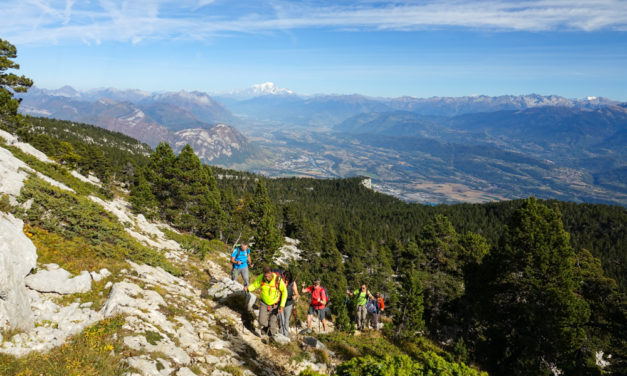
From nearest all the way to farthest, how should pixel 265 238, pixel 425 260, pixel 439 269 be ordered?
pixel 265 238 → pixel 425 260 → pixel 439 269

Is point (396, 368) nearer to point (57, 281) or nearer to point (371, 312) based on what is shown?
point (57, 281)

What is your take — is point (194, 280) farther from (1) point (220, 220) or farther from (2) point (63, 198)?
(1) point (220, 220)

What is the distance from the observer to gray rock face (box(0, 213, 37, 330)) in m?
7.14

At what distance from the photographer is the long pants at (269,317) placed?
38.4 ft

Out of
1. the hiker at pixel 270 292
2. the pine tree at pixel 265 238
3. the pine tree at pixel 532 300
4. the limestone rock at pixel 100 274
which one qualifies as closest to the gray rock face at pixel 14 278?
the limestone rock at pixel 100 274

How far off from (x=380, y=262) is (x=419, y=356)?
1647 inches

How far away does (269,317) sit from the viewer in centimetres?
1196

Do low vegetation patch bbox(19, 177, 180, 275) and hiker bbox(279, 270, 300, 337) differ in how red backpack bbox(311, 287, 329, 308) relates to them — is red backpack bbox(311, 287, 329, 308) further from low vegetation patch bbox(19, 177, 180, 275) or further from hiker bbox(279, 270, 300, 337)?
low vegetation patch bbox(19, 177, 180, 275)

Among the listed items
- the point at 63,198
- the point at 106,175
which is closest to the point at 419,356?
the point at 63,198

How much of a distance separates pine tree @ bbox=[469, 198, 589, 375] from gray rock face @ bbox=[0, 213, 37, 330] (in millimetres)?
26674

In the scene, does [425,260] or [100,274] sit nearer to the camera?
[100,274]

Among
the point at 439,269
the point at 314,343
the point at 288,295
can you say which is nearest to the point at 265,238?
the point at 439,269

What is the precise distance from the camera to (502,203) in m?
128

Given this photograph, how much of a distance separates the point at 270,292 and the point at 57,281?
7.20 m
